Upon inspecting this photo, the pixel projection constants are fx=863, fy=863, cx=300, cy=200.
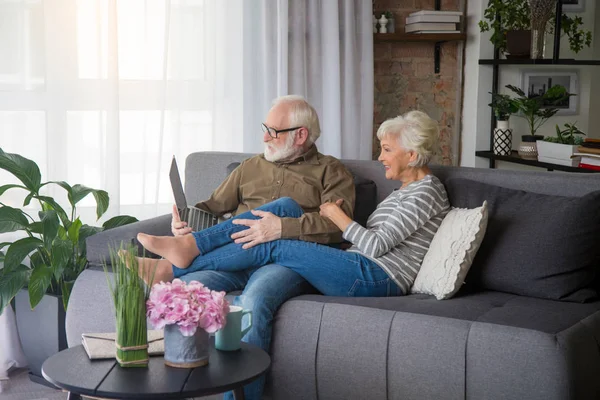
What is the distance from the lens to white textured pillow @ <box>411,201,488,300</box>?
8.93 feet

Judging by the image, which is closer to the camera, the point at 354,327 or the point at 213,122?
the point at 354,327

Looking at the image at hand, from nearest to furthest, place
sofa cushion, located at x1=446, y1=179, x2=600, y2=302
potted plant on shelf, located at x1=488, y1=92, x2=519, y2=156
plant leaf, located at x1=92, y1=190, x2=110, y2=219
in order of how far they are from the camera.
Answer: sofa cushion, located at x1=446, y1=179, x2=600, y2=302
plant leaf, located at x1=92, y1=190, x2=110, y2=219
potted plant on shelf, located at x1=488, y1=92, x2=519, y2=156

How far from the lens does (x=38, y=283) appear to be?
316cm

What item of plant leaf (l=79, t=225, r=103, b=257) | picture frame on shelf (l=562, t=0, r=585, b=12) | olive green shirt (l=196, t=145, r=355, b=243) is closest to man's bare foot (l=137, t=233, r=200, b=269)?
olive green shirt (l=196, t=145, r=355, b=243)

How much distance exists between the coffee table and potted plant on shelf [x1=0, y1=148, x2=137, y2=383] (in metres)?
1.10

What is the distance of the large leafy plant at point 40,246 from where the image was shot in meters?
3.19


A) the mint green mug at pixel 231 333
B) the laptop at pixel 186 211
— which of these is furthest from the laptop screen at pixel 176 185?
the mint green mug at pixel 231 333

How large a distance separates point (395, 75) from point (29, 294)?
2.41 metres

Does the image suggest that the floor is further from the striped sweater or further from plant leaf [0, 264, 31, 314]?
the striped sweater

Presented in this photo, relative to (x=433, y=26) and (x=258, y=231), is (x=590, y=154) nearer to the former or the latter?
(x=433, y=26)

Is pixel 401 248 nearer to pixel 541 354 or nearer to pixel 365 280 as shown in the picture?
pixel 365 280

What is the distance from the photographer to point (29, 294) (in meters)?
3.15

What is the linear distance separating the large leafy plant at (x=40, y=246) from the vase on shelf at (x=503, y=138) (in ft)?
6.69

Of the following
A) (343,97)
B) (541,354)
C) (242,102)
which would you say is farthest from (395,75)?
(541,354)
